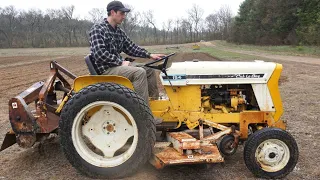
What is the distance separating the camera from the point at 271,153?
13.5 ft

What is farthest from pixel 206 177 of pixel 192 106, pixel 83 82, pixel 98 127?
pixel 83 82

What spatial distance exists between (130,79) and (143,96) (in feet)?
0.86

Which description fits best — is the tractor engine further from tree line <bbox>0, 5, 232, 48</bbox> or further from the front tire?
tree line <bbox>0, 5, 232, 48</bbox>

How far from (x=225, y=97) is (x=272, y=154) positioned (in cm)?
94

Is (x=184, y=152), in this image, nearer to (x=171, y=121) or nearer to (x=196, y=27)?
(x=171, y=121)

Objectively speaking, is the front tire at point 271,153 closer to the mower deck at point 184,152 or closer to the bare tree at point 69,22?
the mower deck at point 184,152

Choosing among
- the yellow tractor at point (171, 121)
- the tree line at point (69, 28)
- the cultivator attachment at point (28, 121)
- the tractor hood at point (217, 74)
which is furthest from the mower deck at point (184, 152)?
the tree line at point (69, 28)

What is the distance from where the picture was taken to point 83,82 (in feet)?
13.9

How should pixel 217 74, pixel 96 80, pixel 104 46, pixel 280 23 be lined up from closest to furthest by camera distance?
pixel 96 80, pixel 104 46, pixel 217 74, pixel 280 23

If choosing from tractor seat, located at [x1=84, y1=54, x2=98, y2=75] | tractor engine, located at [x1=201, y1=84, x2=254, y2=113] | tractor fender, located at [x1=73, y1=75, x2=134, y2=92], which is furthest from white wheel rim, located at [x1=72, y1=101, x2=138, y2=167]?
tractor engine, located at [x1=201, y1=84, x2=254, y2=113]

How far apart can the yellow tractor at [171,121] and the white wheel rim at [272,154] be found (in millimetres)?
11

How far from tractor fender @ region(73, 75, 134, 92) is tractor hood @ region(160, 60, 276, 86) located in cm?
56

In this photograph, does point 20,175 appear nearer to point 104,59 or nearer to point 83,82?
point 83,82

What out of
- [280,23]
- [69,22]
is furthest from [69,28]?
[280,23]
